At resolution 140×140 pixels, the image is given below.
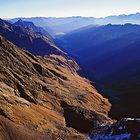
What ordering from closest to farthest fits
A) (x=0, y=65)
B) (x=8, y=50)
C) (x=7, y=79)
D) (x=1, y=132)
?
(x=1, y=132), (x=7, y=79), (x=0, y=65), (x=8, y=50)

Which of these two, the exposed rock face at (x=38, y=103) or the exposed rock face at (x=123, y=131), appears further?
the exposed rock face at (x=38, y=103)

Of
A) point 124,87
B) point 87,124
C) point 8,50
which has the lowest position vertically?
point 124,87

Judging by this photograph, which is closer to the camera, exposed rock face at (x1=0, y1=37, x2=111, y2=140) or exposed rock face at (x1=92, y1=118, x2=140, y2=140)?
exposed rock face at (x1=92, y1=118, x2=140, y2=140)

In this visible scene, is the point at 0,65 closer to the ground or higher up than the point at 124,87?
higher up

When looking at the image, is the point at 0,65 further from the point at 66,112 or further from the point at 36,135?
the point at 36,135

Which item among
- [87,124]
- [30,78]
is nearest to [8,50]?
[30,78]

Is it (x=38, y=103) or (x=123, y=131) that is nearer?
(x=123, y=131)

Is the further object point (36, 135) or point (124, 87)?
point (124, 87)

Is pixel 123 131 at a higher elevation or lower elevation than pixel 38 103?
higher
